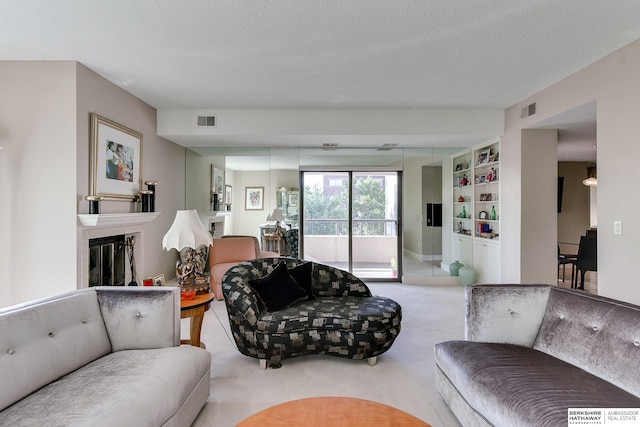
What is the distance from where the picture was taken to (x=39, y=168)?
323cm

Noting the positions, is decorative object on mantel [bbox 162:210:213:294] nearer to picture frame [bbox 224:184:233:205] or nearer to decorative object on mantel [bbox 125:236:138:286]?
decorative object on mantel [bbox 125:236:138:286]

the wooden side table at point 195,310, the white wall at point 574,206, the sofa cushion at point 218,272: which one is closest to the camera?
the wooden side table at point 195,310

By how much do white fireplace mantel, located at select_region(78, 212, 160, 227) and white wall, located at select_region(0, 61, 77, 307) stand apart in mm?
105

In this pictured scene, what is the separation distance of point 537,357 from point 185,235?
254cm

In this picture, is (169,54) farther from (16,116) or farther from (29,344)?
(29,344)

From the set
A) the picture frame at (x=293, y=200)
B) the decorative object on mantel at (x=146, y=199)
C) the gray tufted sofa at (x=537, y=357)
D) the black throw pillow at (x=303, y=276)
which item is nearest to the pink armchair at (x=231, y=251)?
the picture frame at (x=293, y=200)

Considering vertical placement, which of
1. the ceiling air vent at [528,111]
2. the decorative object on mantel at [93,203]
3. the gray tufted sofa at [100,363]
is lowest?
the gray tufted sofa at [100,363]

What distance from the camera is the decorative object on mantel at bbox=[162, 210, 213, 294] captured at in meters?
2.79

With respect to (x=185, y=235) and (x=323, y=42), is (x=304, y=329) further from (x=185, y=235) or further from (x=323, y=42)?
(x=323, y=42)

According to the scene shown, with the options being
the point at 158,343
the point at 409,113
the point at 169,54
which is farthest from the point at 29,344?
the point at 409,113

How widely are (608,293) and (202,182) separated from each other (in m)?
5.56

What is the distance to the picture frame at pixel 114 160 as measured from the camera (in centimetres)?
347

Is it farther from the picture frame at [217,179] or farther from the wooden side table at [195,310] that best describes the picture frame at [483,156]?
the wooden side table at [195,310]

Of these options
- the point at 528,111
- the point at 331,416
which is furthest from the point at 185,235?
the point at 528,111
